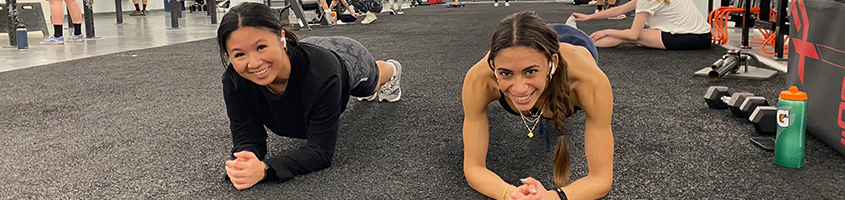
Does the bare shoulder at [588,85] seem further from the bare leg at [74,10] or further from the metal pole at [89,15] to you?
the metal pole at [89,15]

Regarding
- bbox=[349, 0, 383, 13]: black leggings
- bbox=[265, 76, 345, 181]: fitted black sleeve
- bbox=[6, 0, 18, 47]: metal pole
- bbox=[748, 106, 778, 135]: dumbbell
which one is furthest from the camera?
bbox=[349, 0, 383, 13]: black leggings

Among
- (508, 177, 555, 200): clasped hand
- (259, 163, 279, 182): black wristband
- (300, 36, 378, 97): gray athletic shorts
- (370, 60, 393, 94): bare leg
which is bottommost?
(259, 163, 279, 182): black wristband

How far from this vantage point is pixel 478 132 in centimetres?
144

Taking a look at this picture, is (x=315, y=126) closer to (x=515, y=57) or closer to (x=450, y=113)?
(x=515, y=57)

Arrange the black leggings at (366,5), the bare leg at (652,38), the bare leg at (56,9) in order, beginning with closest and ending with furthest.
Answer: the bare leg at (652,38), the bare leg at (56,9), the black leggings at (366,5)

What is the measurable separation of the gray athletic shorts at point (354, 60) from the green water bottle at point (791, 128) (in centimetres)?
114

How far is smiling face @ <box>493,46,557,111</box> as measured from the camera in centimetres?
121

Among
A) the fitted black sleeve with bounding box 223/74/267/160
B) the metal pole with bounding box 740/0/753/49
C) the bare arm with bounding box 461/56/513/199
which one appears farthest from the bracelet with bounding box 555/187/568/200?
the metal pole with bounding box 740/0/753/49

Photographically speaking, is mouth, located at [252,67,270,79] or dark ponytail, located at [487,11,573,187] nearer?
dark ponytail, located at [487,11,573,187]

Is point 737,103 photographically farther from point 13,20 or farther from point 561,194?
point 13,20

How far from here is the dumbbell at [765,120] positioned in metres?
1.91

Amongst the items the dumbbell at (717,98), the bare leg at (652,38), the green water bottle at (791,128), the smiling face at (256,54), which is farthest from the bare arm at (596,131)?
the bare leg at (652,38)

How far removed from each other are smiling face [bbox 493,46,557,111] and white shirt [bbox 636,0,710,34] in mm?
3222

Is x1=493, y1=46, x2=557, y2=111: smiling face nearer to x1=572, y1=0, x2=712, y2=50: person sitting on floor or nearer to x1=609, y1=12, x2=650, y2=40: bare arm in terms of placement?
x1=572, y1=0, x2=712, y2=50: person sitting on floor
